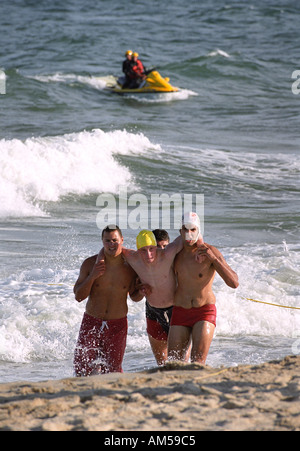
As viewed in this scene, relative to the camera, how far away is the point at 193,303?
578cm

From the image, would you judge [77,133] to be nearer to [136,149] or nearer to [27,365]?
[136,149]

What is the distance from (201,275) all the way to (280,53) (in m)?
31.3

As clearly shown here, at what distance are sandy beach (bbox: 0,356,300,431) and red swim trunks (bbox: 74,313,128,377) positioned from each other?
19.2 inches

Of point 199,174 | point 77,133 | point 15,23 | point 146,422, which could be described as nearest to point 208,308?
point 146,422

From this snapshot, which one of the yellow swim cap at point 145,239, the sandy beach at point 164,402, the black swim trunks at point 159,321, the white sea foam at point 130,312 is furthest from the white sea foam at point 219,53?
the sandy beach at point 164,402

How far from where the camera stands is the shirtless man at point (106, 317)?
5.83 m

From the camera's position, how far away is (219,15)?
4338cm

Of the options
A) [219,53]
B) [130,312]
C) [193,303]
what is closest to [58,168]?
[130,312]

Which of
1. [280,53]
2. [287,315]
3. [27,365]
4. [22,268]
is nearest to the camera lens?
[27,365]

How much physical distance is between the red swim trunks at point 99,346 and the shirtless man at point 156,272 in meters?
0.32

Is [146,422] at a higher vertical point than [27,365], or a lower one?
higher

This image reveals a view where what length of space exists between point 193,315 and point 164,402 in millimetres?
1380

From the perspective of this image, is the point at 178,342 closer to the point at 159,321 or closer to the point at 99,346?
the point at 159,321

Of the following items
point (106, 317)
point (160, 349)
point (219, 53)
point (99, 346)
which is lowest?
point (160, 349)
